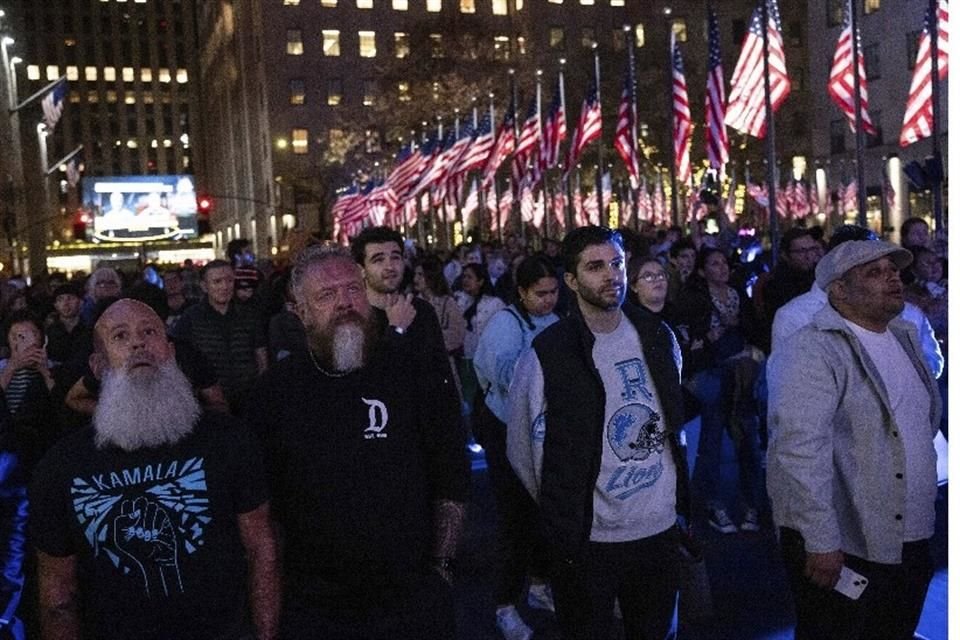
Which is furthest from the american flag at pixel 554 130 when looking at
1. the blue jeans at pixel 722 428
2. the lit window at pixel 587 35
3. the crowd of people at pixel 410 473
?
the lit window at pixel 587 35

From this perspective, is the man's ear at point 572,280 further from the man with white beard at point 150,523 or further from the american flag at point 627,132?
the american flag at point 627,132

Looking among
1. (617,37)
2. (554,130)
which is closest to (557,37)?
(617,37)

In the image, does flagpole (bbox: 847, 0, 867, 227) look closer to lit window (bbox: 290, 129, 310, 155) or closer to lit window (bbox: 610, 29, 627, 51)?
lit window (bbox: 610, 29, 627, 51)

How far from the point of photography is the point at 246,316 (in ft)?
25.6

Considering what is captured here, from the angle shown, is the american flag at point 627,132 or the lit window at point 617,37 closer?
the american flag at point 627,132

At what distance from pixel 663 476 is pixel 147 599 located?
2040mm

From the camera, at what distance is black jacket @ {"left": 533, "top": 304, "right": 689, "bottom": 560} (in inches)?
163

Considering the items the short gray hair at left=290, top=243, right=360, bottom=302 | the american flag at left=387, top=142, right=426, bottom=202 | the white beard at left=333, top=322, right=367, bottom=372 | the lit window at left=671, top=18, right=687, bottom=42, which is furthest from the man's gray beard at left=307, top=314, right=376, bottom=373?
the lit window at left=671, top=18, right=687, bottom=42

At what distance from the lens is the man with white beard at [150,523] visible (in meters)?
3.18

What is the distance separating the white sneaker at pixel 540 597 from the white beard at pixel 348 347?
9.70 feet

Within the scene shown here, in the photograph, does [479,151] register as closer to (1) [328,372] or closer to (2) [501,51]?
(1) [328,372]

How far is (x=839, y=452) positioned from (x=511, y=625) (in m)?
2.31

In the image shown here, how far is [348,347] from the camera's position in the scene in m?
3.54

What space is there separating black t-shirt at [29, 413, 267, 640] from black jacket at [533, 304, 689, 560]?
4.36 ft
